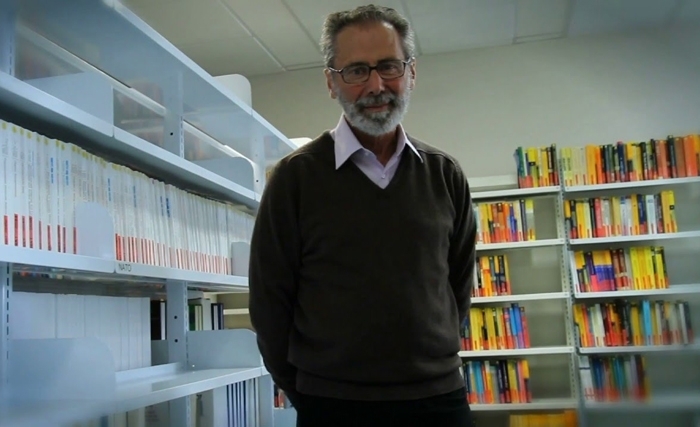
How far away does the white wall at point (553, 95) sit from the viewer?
3.94m

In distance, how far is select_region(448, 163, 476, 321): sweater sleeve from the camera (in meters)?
1.49

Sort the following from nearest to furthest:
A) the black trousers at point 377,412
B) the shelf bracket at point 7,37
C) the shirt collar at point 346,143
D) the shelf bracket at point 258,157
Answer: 1. the black trousers at point 377,412
2. the shirt collar at point 346,143
3. the shelf bracket at point 7,37
4. the shelf bracket at point 258,157

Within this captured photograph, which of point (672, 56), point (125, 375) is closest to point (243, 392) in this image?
point (125, 375)

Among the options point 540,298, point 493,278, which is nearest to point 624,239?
point 540,298

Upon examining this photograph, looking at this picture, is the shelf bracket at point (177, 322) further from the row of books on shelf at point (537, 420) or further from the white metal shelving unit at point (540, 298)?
the row of books on shelf at point (537, 420)

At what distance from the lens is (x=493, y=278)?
149 inches

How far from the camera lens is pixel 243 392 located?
2.53 m

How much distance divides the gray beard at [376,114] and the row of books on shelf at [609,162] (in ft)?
8.36

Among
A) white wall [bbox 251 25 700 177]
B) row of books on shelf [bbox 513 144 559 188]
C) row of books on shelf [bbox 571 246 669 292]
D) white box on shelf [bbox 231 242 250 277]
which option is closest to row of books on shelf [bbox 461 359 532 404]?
row of books on shelf [bbox 571 246 669 292]

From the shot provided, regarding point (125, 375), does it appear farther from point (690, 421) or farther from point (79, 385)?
point (690, 421)

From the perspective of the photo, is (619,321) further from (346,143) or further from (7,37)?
(7,37)

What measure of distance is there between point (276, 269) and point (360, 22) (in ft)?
1.79

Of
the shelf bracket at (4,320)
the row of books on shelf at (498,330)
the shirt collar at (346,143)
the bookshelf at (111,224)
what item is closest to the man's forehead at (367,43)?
the shirt collar at (346,143)

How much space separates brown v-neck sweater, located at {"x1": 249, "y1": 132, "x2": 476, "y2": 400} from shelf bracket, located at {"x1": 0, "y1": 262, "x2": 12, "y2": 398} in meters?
0.52
